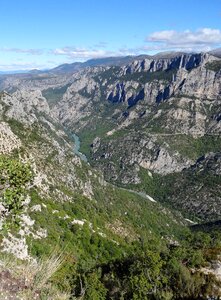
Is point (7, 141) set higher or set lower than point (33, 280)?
lower

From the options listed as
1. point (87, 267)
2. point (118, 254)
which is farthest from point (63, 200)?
point (87, 267)

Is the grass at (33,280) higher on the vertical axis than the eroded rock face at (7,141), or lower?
higher

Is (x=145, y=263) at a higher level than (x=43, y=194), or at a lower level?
higher

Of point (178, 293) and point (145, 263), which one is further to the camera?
point (145, 263)

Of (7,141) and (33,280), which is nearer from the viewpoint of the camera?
(33,280)

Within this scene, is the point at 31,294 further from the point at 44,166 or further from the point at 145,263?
the point at 44,166

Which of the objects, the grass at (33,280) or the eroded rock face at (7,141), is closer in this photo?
the grass at (33,280)

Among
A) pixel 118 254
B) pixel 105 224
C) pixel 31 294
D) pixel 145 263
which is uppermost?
pixel 31 294

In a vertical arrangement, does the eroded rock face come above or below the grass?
below

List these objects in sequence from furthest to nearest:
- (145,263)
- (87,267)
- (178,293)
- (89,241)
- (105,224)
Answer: (105,224)
(89,241)
(87,267)
(145,263)
(178,293)

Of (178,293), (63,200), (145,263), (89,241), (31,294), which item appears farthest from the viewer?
Result: (63,200)

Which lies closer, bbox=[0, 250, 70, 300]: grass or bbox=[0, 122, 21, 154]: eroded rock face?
bbox=[0, 250, 70, 300]: grass
